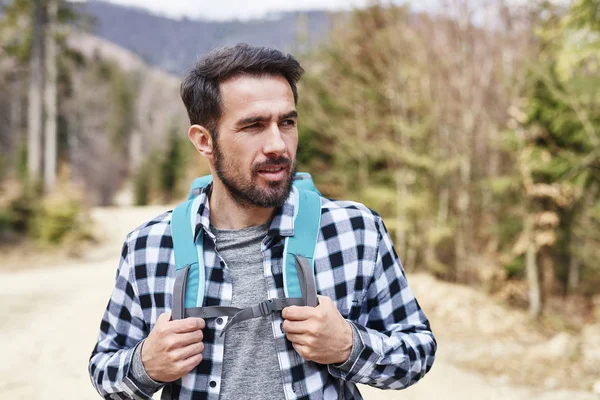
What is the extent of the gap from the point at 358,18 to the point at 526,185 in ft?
→ 21.1

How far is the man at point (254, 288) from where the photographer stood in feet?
5.15

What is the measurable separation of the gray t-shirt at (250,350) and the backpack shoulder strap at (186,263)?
4.6 inches

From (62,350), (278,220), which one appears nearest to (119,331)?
(278,220)

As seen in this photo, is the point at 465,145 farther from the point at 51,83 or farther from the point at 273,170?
the point at 51,83

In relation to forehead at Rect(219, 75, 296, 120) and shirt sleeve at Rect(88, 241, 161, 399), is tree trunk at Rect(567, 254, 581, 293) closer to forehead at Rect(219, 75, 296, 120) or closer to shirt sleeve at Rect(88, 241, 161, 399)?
forehead at Rect(219, 75, 296, 120)

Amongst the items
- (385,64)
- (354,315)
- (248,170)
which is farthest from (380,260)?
(385,64)

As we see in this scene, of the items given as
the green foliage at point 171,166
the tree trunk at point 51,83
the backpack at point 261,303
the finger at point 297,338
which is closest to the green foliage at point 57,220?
the tree trunk at point 51,83

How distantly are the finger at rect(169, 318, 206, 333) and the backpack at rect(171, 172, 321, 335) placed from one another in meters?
0.05

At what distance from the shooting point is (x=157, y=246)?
1777 millimetres

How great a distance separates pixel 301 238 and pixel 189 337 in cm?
48

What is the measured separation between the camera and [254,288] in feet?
5.54

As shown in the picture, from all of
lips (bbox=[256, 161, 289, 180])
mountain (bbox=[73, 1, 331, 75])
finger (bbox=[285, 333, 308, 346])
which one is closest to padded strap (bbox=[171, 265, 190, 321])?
finger (bbox=[285, 333, 308, 346])

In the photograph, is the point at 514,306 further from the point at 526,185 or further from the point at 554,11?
the point at 554,11

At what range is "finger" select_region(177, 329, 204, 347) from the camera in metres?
1.51
